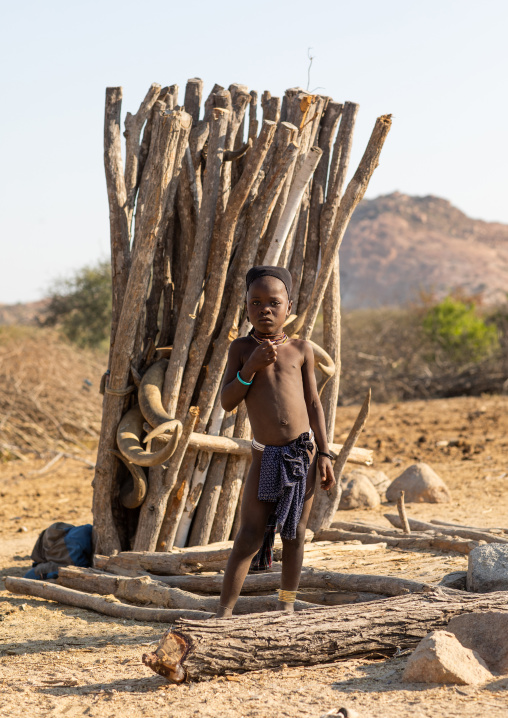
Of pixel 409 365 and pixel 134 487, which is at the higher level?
pixel 409 365

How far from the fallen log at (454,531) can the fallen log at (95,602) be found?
2033mm

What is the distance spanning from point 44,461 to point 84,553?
5338mm

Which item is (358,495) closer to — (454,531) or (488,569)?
(454,531)

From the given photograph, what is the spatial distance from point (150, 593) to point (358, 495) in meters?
3.12

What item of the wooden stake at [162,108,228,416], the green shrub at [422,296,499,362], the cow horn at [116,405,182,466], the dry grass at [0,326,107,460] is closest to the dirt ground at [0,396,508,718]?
the cow horn at [116,405,182,466]

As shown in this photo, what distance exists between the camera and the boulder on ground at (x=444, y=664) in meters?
2.55

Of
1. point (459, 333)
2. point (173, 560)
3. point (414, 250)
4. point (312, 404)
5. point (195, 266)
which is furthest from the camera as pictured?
point (414, 250)

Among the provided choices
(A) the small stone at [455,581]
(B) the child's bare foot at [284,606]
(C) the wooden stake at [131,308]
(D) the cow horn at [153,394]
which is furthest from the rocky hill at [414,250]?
(B) the child's bare foot at [284,606]

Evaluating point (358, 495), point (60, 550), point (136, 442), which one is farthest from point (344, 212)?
point (358, 495)

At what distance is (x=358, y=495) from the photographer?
6.66 meters

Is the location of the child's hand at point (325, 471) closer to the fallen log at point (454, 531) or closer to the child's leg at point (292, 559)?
the child's leg at point (292, 559)

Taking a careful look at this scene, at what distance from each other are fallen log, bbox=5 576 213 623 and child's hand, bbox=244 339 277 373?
3.83ft

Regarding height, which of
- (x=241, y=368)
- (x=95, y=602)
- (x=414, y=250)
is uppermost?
(x=414, y=250)

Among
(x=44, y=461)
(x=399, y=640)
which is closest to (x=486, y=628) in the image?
(x=399, y=640)
